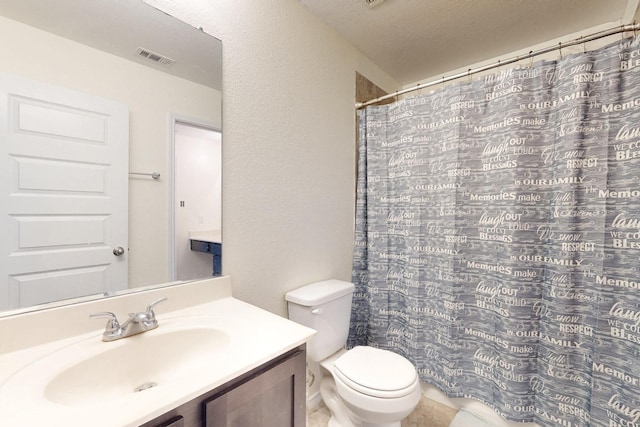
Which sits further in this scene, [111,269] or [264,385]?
[111,269]

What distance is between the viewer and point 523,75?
1.38m

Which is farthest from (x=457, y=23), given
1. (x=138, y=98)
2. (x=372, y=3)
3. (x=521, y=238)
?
(x=138, y=98)

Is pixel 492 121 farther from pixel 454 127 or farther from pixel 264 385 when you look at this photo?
pixel 264 385

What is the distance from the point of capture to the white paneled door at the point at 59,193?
74cm

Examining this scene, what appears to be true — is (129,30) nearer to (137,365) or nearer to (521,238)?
(137,365)

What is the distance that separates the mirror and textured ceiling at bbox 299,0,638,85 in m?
0.90

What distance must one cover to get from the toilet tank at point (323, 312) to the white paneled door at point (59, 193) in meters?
0.79

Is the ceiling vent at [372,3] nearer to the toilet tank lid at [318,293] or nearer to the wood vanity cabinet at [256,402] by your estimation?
the toilet tank lid at [318,293]

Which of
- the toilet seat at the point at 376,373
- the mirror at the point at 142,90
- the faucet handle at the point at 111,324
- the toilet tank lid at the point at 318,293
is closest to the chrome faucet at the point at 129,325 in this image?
the faucet handle at the point at 111,324

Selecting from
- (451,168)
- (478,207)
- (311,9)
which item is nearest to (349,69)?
(311,9)

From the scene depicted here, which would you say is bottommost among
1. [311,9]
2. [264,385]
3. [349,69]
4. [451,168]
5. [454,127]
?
[264,385]

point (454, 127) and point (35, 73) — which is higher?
point (454, 127)

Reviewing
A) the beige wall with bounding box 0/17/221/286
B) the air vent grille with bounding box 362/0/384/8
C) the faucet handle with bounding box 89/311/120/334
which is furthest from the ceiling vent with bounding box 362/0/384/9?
the faucet handle with bounding box 89/311/120/334

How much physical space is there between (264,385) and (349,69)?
192 cm
